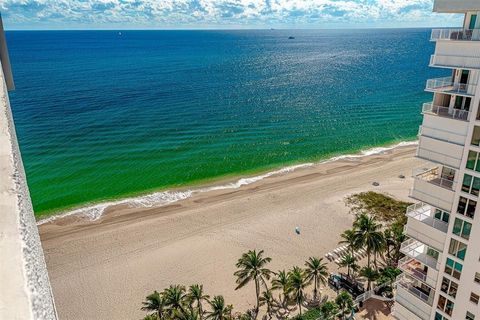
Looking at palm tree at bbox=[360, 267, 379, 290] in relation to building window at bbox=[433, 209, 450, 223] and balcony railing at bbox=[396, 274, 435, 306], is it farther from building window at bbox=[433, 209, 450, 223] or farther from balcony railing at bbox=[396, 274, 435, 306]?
building window at bbox=[433, 209, 450, 223]

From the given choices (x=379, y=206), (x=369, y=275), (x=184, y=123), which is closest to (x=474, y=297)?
(x=369, y=275)

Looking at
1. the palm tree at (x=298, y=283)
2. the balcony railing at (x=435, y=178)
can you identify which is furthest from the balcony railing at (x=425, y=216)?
the palm tree at (x=298, y=283)

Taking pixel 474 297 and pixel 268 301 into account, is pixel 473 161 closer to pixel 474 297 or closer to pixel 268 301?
pixel 474 297

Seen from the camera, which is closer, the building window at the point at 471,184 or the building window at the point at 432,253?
the building window at the point at 471,184

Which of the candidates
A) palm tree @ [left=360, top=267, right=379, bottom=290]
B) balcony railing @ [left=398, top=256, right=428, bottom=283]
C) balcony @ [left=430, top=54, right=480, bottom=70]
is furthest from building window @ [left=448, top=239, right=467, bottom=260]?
palm tree @ [left=360, top=267, right=379, bottom=290]

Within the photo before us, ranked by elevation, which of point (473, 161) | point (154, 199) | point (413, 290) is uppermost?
point (473, 161)

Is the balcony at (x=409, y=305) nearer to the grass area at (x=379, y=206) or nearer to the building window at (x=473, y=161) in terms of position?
the building window at (x=473, y=161)
